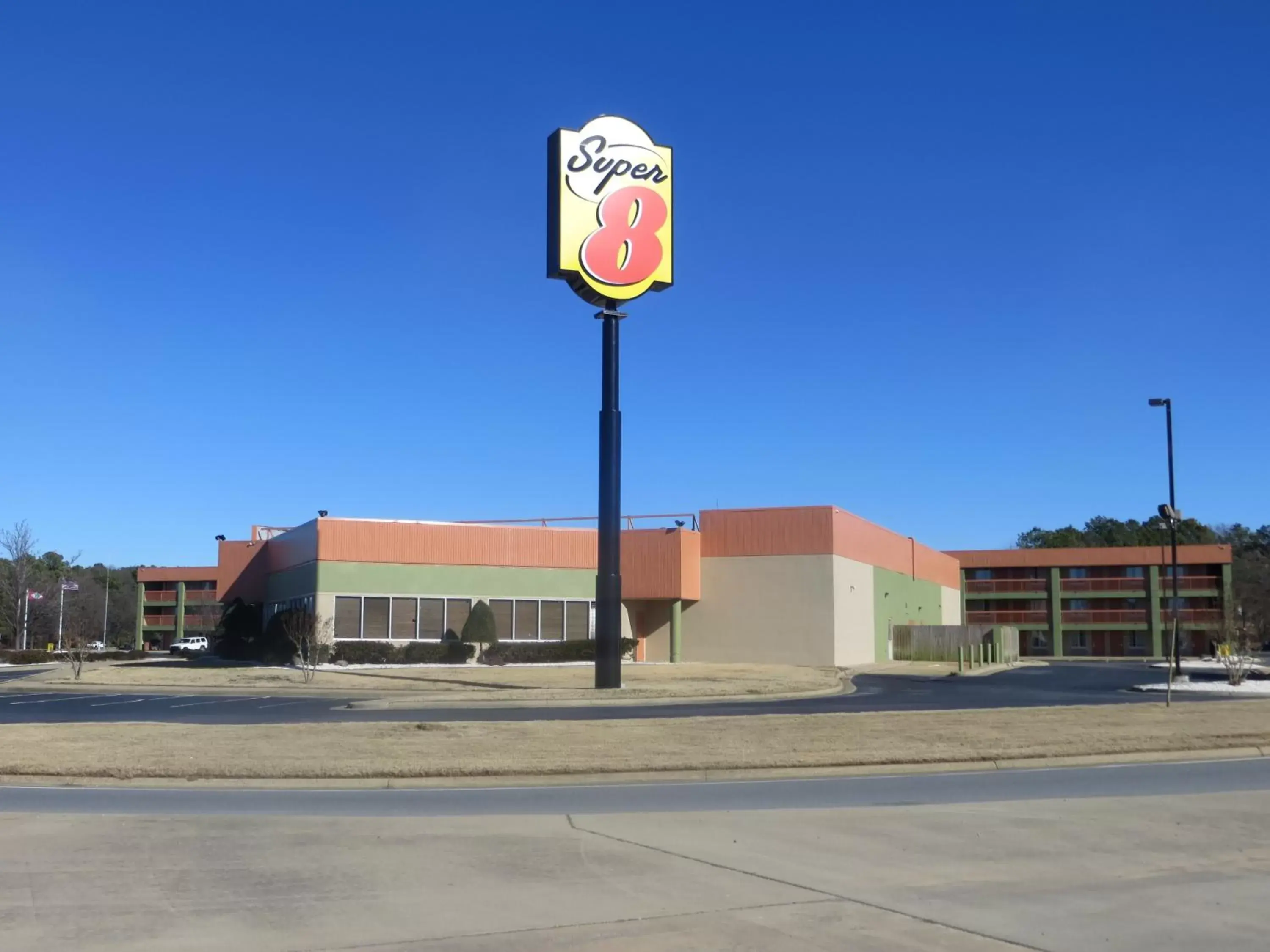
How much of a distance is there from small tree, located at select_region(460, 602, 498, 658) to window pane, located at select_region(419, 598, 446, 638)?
1.11 m

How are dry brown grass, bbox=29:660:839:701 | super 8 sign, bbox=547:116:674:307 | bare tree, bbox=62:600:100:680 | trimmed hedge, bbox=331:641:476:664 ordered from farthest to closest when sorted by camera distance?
trimmed hedge, bbox=331:641:476:664 < bare tree, bbox=62:600:100:680 < super 8 sign, bbox=547:116:674:307 < dry brown grass, bbox=29:660:839:701

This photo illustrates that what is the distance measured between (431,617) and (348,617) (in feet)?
10.4

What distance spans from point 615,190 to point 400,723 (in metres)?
16.5

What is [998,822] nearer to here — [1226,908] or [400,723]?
[1226,908]

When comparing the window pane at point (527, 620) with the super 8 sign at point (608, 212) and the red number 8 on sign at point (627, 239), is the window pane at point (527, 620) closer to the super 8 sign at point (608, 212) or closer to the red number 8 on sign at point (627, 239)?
the super 8 sign at point (608, 212)

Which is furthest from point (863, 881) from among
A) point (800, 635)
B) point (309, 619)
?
point (800, 635)

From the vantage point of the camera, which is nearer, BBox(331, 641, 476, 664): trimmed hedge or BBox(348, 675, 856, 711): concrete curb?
BBox(348, 675, 856, 711): concrete curb

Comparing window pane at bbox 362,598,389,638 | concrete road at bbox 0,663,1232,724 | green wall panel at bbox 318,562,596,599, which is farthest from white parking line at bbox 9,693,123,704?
window pane at bbox 362,598,389,638

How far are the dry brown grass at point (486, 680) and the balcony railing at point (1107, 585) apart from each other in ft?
142

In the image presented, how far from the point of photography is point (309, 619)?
41.3m

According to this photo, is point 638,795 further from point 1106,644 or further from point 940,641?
point 1106,644

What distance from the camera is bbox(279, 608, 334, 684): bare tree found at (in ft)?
126

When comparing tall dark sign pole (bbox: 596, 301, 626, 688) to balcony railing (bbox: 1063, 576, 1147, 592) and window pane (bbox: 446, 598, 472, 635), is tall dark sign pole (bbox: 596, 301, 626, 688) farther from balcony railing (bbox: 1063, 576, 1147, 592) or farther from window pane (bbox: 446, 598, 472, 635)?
balcony railing (bbox: 1063, 576, 1147, 592)

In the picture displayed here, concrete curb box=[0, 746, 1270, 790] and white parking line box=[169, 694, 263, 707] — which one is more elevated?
concrete curb box=[0, 746, 1270, 790]
